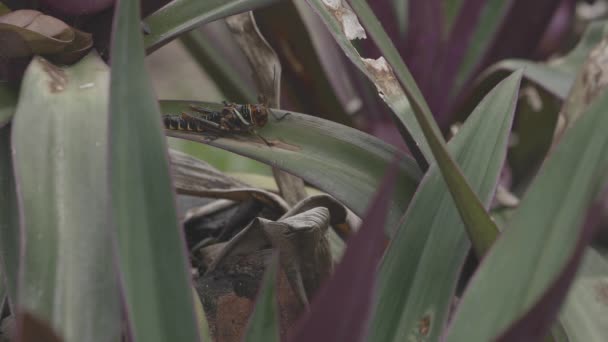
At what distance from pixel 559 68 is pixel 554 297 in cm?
76

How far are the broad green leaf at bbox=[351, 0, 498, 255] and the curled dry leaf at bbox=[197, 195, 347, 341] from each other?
0.13 m

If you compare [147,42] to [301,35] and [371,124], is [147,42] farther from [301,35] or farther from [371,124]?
[371,124]

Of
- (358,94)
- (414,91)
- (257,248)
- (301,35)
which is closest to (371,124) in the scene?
(358,94)

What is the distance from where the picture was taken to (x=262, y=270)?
577 mm

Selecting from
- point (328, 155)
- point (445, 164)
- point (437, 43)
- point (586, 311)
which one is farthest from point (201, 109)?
point (437, 43)

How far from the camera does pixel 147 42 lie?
1.63 feet

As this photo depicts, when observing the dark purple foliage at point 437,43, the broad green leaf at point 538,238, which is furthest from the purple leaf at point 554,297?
the dark purple foliage at point 437,43

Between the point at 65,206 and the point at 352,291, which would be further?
the point at 65,206

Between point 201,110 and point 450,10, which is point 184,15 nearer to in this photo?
point 201,110

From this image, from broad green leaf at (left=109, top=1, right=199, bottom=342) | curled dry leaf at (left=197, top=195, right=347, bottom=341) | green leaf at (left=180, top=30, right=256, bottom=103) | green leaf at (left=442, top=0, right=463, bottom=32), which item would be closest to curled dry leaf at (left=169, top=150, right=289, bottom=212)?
curled dry leaf at (left=197, top=195, right=347, bottom=341)

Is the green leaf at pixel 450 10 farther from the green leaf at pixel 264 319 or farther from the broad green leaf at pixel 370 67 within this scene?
the green leaf at pixel 264 319

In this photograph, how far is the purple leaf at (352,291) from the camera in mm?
243

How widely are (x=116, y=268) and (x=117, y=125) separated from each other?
7 cm

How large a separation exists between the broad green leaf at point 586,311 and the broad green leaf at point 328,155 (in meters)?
0.14
